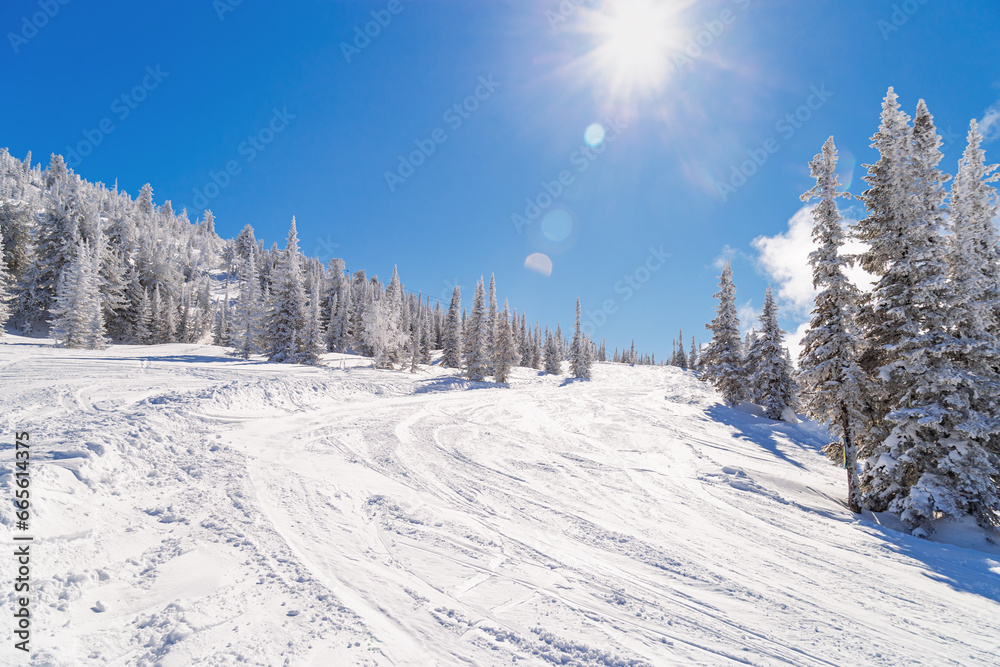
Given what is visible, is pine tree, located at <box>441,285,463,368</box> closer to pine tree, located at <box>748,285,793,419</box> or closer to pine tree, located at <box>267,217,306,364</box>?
pine tree, located at <box>267,217,306,364</box>

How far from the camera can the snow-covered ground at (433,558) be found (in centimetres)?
401

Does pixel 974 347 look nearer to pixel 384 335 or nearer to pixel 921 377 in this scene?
pixel 921 377

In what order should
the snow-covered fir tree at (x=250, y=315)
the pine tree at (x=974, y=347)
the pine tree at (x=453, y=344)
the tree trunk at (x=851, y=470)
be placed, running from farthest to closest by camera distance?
the pine tree at (x=453, y=344)
the snow-covered fir tree at (x=250, y=315)
the tree trunk at (x=851, y=470)
the pine tree at (x=974, y=347)

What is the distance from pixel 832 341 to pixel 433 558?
44.1 ft

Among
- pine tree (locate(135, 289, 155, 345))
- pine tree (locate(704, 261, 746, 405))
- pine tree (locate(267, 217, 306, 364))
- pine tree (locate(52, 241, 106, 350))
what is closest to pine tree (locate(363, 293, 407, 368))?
pine tree (locate(267, 217, 306, 364))

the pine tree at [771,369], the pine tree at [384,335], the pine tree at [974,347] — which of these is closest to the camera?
the pine tree at [974,347]

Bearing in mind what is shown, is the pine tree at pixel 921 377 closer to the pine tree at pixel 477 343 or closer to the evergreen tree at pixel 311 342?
the pine tree at pixel 477 343

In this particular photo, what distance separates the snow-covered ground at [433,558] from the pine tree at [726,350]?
60.3 feet

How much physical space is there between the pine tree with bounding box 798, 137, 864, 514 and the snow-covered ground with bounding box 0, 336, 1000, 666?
1.88 metres

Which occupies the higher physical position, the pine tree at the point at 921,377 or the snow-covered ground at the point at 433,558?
the pine tree at the point at 921,377

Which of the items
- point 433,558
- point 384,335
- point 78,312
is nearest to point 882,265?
point 433,558

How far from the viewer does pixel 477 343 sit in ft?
125

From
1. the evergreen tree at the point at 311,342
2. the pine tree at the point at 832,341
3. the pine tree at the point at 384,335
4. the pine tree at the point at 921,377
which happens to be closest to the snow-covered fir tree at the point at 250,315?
the evergreen tree at the point at 311,342

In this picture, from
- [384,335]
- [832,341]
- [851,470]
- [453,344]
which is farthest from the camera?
[453,344]
